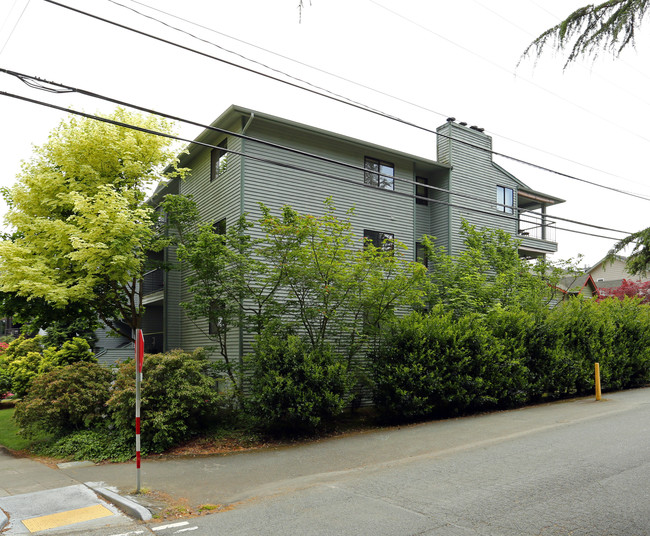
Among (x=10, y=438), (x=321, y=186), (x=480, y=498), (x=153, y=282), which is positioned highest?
(x=321, y=186)

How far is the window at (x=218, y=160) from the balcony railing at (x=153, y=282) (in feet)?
18.9

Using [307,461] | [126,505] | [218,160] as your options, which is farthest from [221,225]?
[126,505]

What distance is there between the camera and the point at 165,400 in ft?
37.2

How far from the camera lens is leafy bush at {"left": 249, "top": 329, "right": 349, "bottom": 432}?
1163cm

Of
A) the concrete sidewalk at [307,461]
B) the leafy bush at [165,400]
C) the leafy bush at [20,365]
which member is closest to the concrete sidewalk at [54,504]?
the concrete sidewalk at [307,461]

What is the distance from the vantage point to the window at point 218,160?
56.6ft

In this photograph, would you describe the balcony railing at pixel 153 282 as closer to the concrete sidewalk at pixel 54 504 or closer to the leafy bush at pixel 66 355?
the leafy bush at pixel 66 355

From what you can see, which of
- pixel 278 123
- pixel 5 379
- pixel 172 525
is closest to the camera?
pixel 172 525

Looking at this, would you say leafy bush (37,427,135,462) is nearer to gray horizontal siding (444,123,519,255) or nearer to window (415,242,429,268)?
window (415,242,429,268)

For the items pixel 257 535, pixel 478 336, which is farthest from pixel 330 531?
pixel 478 336

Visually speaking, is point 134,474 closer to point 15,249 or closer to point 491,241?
point 15,249

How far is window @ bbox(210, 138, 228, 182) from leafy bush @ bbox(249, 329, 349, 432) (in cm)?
721

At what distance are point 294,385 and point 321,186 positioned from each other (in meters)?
8.26

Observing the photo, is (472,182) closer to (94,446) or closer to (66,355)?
(94,446)
